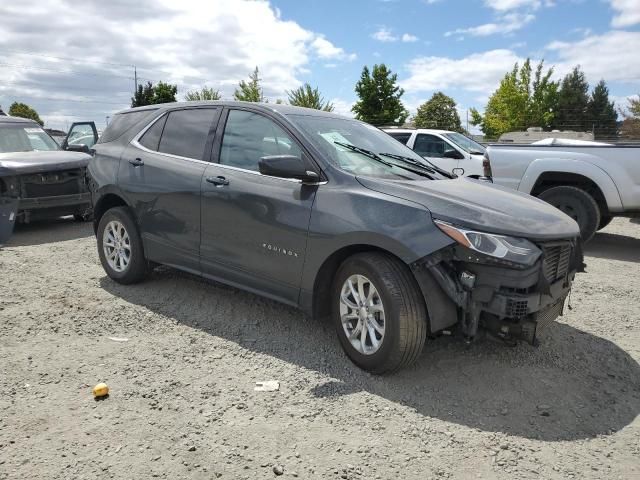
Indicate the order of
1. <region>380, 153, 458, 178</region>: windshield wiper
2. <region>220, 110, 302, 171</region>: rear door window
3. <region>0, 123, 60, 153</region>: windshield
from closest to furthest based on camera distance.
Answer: <region>220, 110, 302, 171</region>: rear door window → <region>380, 153, 458, 178</region>: windshield wiper → <region>0, 123, 60, 153</region>: windshield

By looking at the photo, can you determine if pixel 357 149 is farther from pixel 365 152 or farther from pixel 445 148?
pixel 445 148

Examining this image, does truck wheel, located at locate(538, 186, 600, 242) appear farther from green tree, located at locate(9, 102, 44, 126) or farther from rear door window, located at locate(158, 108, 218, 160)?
green tree, located at locate(9, 102, 44, 126)

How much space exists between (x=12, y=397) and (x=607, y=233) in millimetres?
9386

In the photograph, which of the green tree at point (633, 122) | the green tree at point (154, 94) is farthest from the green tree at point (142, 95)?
the green tree at point (633, 122)

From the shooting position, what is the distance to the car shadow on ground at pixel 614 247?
7648 mm

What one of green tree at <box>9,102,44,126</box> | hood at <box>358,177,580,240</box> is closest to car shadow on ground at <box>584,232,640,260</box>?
hood at <box>358,177,580,240</box>

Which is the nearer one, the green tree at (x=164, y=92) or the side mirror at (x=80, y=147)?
the side mirror at (x=80, y=147)

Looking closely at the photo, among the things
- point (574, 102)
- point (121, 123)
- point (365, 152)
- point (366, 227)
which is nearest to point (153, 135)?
point (121, 123)

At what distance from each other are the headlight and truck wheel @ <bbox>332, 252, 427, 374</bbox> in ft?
1.26

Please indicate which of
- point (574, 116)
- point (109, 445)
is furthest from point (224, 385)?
point (574, 116)

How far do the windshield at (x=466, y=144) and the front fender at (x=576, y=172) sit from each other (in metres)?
3.77

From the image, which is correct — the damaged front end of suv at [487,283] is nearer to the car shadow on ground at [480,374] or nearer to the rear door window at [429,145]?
the car shadow on ground at [480,374]

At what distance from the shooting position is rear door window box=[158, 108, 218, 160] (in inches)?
188

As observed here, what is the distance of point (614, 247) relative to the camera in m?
8.34
